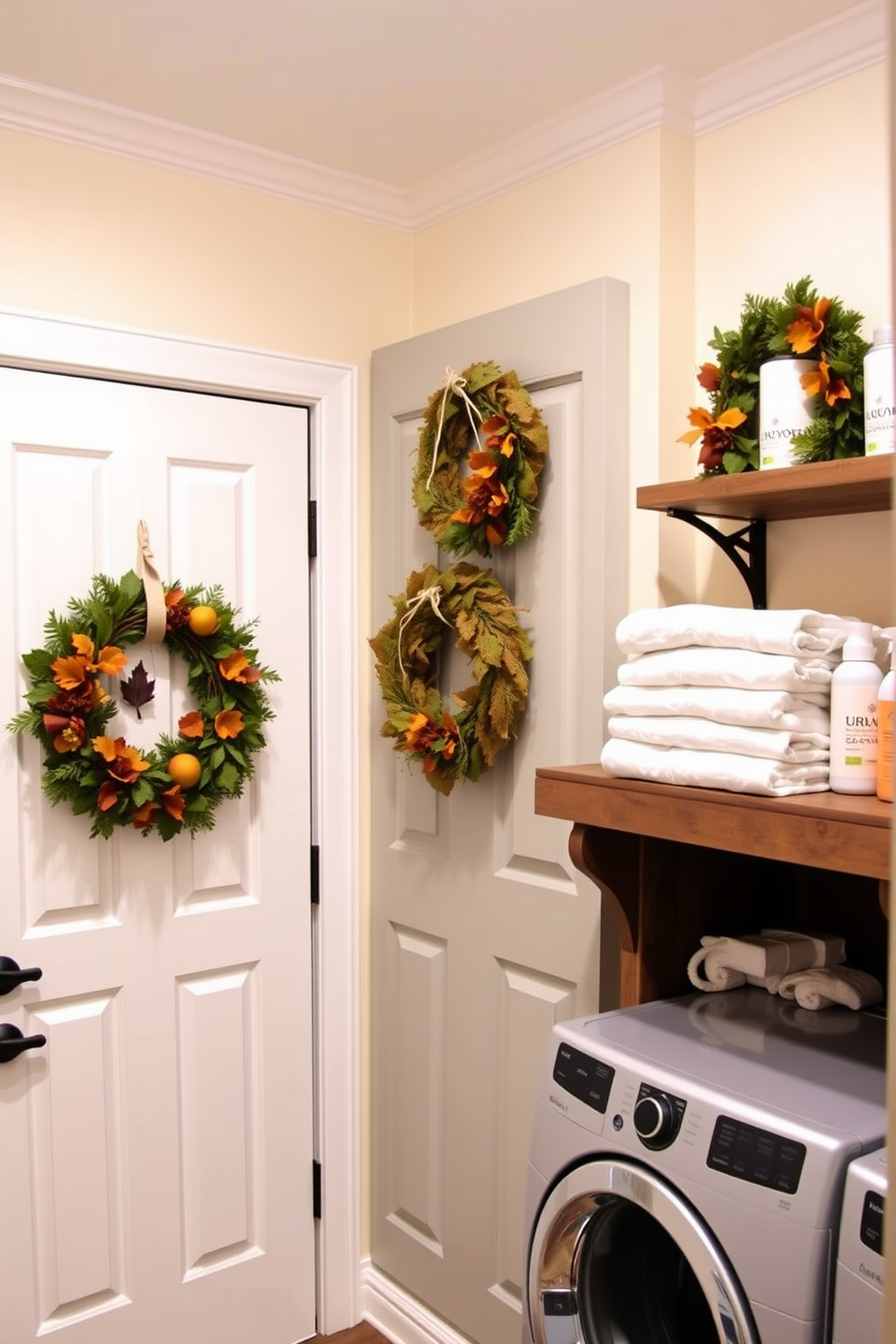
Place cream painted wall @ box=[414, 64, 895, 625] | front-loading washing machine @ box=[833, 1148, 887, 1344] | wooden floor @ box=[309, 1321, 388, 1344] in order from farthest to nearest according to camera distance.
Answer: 1. wooden floor @ box=[309, 1321, 388, 1344]
2. cream painted wall @ box=[414, 64, 895, 625]
3. front-loading washing machine @ box=[833, 1148, 887, 1344]

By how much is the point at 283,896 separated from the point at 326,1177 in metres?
0.64

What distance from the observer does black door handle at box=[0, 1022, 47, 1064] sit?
2.04 metres

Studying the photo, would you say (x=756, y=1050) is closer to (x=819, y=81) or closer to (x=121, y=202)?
(x=819, y=81)

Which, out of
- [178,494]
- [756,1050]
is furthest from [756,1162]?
[178,494]

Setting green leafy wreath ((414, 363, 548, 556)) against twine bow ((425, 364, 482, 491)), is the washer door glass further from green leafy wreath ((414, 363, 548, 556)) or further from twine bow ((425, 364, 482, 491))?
twine bow ((425, 364, 482, 491))

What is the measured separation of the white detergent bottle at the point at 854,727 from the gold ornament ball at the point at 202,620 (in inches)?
47.2

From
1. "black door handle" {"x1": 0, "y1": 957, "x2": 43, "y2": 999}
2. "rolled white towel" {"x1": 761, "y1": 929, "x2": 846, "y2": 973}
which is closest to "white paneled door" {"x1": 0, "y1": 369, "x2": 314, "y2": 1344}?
"black door handle" {"x1": 0, "y1": 957, "x2": 43, "y2": 999}

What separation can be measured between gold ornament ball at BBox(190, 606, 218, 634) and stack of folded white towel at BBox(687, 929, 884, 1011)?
109 cm

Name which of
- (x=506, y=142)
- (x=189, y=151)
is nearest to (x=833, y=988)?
(x=506, y=142)

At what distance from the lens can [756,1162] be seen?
52.1 inches

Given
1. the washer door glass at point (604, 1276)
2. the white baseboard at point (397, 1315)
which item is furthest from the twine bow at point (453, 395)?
Result: the white baseboard at point (397, 1315)

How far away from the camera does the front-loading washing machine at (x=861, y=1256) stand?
3.89 ft

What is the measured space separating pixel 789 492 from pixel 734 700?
321 mm

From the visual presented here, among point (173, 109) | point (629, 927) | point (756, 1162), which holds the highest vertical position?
point (173, 109)
